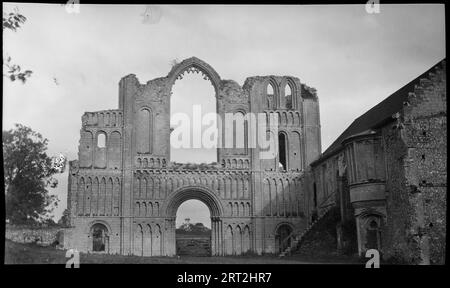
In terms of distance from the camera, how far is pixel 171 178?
29594 millimetres

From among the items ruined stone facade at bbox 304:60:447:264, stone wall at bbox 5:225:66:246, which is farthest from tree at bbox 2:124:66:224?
ruined stone facade at bbox 304:60:447:264

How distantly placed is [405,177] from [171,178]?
13330 millimetres

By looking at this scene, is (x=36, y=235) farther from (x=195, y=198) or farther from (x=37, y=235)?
(x=195, y=198)

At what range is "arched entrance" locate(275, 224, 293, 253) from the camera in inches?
1172

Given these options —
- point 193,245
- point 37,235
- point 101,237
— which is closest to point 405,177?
point 37,235

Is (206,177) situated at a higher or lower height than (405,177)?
higher

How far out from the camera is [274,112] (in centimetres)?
3072

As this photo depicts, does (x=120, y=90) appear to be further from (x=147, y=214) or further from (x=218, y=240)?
(x=218, y=240)

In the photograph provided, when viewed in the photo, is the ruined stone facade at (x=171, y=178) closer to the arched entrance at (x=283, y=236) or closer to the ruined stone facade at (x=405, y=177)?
the arched entrance at (x=283, y=236)

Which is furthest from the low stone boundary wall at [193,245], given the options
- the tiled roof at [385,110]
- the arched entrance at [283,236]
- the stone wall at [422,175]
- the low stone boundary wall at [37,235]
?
the stone wall at [422,175]

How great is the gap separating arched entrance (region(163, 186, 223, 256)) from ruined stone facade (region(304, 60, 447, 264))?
780cm

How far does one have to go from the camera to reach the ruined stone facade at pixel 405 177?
19125 mm

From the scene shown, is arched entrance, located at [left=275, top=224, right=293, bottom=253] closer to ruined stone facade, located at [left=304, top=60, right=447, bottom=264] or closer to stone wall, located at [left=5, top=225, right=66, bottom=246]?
ruined stone facade, located at [left=304, top=60, right=447, bottom=264]
